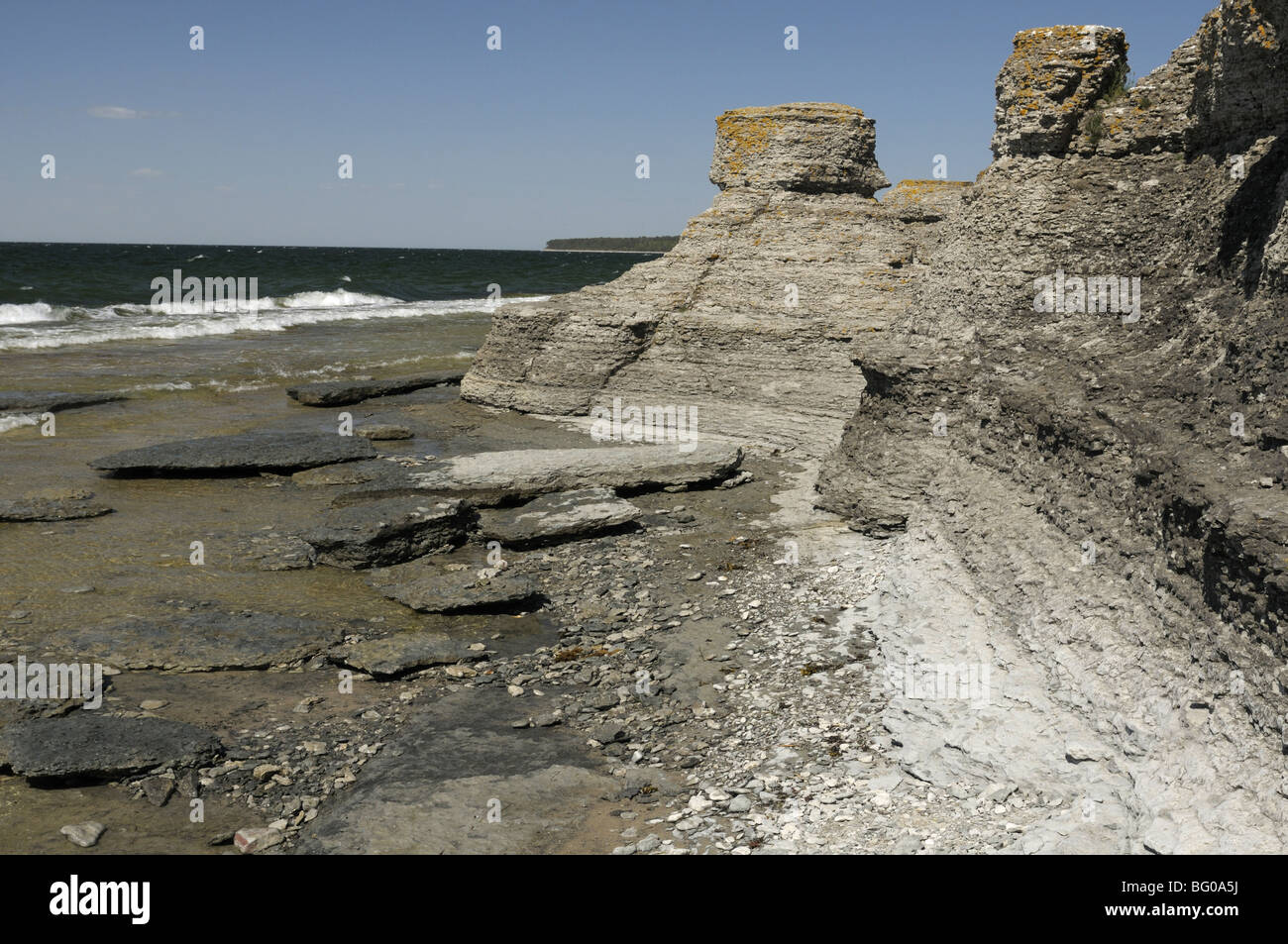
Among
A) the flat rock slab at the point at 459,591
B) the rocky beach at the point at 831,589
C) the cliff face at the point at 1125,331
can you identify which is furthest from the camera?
the flat rock slab at the point at 459,591

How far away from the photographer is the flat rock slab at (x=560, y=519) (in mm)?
10500

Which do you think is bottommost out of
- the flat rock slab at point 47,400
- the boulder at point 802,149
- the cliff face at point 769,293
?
the flat rock slab at point 47,400

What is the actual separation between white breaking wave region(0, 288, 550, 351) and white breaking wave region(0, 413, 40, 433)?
37.8 feet

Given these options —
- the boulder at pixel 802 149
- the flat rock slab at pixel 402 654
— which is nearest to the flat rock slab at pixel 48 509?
the flat rock slab at pixel 402 654

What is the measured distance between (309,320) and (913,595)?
33568mm

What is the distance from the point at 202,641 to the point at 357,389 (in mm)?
12567

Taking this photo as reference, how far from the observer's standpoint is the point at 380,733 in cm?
668

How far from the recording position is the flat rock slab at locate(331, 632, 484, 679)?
7.54 meters

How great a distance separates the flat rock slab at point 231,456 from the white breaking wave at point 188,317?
12570 millimetres

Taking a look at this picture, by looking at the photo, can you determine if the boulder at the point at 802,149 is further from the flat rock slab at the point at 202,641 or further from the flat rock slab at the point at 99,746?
the flat rock slab at the point at 99,746

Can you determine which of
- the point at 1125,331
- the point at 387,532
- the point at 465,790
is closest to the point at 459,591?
the point at 387,532

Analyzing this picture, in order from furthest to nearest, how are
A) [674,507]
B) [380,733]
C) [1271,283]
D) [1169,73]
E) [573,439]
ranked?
1. [573,439]
2. [674,507]
3. [1169,73]
4. [380,733]
5. [1271,283]

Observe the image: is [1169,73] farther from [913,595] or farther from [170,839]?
[170,839]

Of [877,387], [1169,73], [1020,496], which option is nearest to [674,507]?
[877,387]
